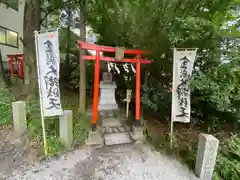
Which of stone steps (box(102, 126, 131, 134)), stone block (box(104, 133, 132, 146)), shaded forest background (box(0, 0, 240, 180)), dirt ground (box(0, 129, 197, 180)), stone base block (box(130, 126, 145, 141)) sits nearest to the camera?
dirt ground (box(0, 129, 197, 180))

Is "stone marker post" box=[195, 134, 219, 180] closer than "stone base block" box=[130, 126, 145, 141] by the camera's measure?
Yes

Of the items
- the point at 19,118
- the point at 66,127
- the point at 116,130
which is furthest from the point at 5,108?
the point at 116,130

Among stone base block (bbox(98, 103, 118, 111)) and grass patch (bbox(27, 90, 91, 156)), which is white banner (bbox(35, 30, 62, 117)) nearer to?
grass patch (bbox(27, 90, 91, 156))

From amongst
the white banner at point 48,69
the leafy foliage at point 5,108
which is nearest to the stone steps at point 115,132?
the white banner at point 48,69

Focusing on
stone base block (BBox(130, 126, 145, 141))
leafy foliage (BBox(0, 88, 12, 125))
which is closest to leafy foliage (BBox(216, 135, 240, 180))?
stone base block (BBox(130, 126, 145, 141))

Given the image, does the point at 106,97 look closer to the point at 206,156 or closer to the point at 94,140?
the point at 94,140

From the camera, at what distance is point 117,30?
15.5 ft

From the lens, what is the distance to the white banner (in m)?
3.04

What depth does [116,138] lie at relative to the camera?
13.7ft

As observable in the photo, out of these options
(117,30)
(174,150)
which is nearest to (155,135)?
(174,150)

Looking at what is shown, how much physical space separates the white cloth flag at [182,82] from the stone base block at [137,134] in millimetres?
1015

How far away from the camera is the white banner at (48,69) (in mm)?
3043

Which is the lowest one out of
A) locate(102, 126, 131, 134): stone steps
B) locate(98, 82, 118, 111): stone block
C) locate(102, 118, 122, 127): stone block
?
locate(102, 126, 131, 134): stone steps

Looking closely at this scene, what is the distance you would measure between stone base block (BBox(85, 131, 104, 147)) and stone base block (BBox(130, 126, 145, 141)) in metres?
0.89
